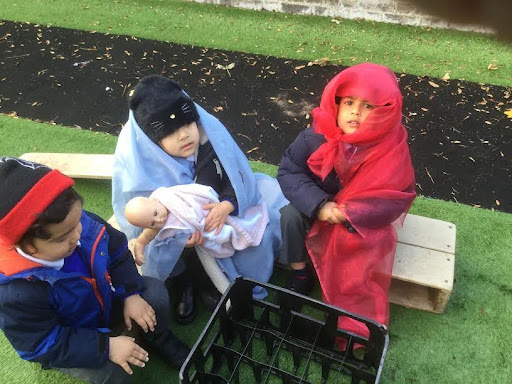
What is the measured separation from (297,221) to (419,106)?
2385mm

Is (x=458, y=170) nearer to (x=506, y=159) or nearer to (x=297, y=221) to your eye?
(x=506, y=159)

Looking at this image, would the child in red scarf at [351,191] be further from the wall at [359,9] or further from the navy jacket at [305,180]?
the wall at [359,9]

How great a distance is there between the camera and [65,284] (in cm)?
181

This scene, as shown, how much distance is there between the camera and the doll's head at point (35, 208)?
57.9 inches

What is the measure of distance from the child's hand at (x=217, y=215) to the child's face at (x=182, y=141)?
11.6 inches

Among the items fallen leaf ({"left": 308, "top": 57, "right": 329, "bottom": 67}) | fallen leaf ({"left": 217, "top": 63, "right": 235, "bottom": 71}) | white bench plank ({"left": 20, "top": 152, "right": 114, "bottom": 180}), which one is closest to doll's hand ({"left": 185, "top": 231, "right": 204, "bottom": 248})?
white bench plank ({"left": 20, "top": 152, "right": 114, "bottom": 180})

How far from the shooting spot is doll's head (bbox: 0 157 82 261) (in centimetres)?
147

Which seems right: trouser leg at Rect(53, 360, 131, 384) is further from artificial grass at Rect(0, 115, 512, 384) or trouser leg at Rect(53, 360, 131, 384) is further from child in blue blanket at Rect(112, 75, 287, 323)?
child in blue blanket at Rect(112, 75, 287, 323)

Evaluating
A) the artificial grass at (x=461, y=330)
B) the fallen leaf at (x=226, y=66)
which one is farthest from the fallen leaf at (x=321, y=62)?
the artificial grass at (x=461, y=330)

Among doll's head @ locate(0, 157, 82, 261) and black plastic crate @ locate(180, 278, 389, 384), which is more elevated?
doll's head @ locate(0, 157, 82, 261)

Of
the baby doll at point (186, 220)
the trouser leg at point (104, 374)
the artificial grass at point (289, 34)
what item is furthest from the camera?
the artificial grass at point (289, 34)

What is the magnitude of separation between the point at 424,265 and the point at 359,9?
417 centimetres

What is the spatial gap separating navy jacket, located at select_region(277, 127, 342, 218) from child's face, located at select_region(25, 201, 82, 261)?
3.71ft

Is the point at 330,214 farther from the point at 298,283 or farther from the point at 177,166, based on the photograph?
the point at 177,166
